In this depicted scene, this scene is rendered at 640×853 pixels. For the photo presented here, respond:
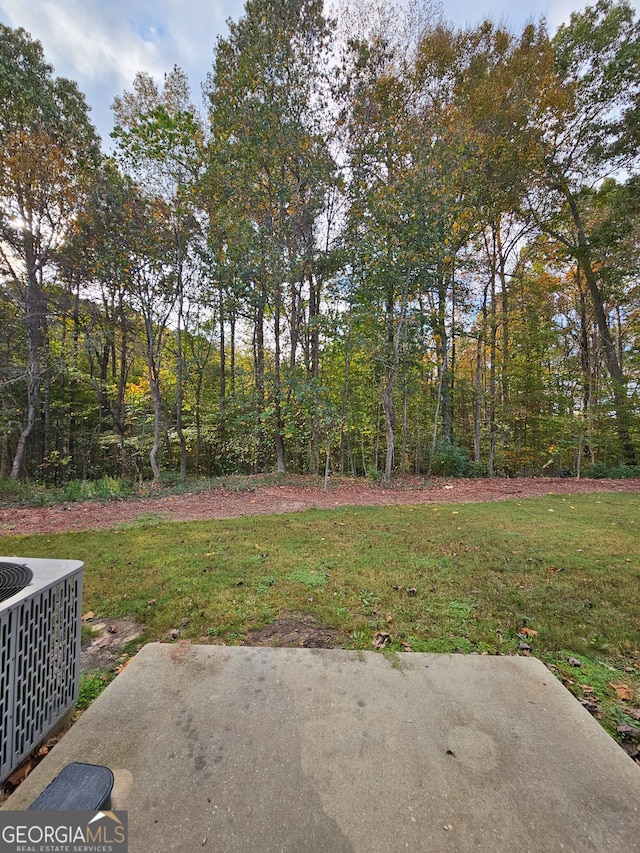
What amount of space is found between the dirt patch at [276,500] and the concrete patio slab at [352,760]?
11.2 ft

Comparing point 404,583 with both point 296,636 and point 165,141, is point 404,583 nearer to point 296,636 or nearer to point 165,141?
point 296,636

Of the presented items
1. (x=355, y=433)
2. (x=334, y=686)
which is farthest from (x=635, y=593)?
(x=355, y=433)

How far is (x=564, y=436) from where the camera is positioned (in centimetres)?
930

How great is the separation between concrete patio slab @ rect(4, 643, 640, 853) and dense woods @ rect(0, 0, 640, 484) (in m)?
5.80

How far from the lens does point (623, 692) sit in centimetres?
149

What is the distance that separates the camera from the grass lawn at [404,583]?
1821 millimetres

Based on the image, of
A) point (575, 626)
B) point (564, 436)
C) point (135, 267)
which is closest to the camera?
point (575, 626)

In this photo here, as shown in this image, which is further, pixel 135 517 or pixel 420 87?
pixel 420 87

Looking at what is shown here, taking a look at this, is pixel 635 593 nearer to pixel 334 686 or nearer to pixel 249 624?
pixel 334 686

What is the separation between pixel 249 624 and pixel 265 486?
508 centimetres

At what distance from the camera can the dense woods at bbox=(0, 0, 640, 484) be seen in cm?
678

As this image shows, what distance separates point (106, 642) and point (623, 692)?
2569mm

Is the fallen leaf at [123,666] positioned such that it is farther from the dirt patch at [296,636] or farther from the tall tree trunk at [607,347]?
the tall tree trunk at [607,347]

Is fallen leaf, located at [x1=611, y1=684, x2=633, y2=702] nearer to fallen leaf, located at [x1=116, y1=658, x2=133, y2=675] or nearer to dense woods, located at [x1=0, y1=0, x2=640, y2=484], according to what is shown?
fallen leaf, located at [x1=116, y1=658, x2=133, y2=675]
